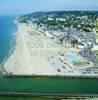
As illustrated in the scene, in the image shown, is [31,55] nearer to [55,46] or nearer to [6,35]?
[55,46]

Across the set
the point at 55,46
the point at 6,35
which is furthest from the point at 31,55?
the point at 6,35

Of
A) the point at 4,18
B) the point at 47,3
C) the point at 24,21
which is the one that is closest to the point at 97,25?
the point at 47,3

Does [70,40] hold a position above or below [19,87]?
above

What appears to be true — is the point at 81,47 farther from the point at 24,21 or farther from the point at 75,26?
the point at 24,21
